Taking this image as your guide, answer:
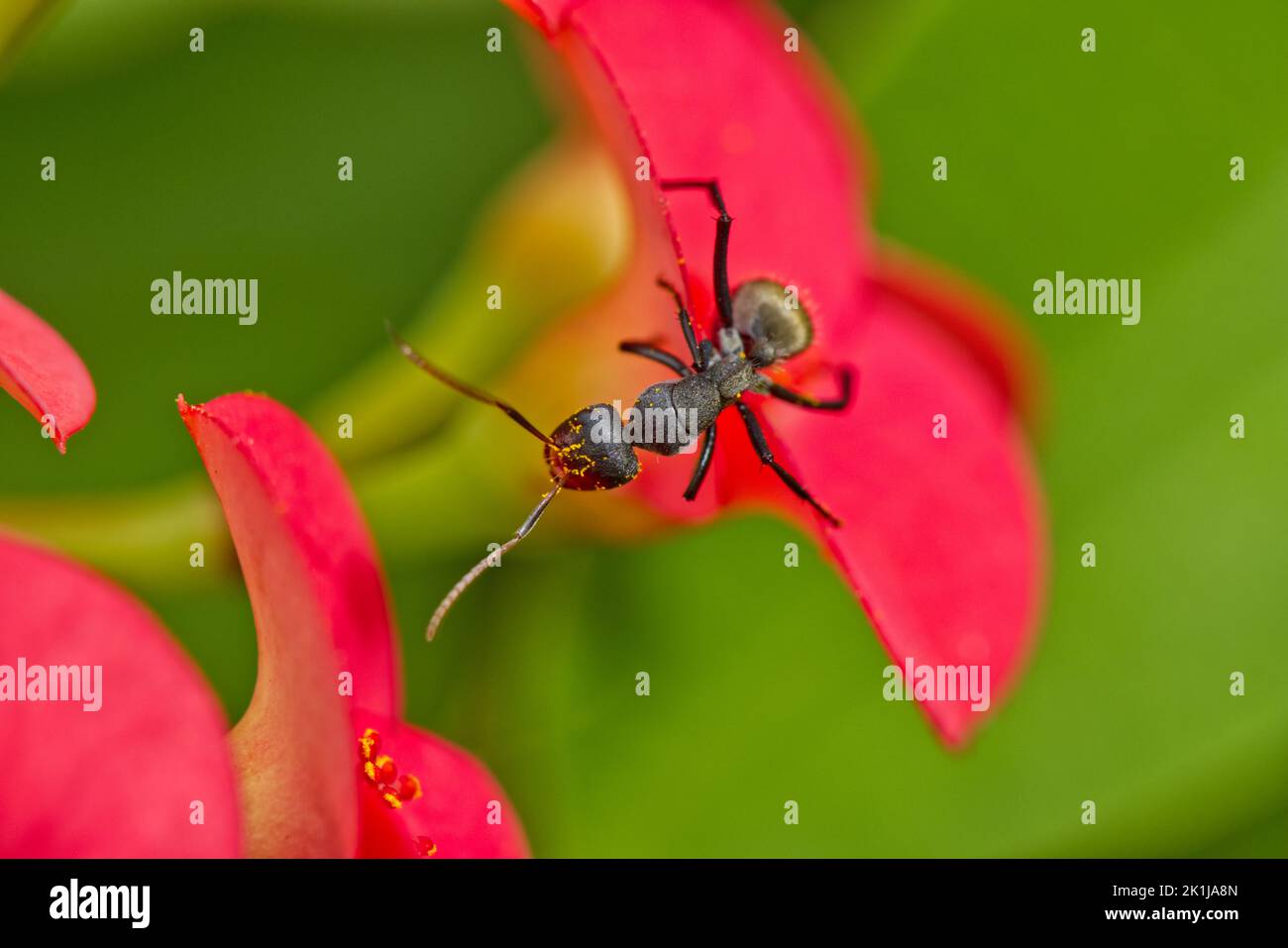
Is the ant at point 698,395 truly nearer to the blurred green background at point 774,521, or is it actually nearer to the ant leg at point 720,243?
the ant leg at point 720,243

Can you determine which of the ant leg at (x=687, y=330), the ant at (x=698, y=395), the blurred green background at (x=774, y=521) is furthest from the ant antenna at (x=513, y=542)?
the blurred green background at (x=774, y=521)

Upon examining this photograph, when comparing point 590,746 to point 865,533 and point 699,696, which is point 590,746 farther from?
point 865,533

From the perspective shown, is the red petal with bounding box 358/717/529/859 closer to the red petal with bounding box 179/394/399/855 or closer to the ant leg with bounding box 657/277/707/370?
the red petal with bounding box 179/394/399/855

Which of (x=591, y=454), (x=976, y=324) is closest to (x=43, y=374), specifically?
(x=591, y=454)

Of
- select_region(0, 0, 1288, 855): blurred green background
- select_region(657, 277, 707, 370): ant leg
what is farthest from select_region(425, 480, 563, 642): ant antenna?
select_region(0, 0, 1288, 855): blurred green background

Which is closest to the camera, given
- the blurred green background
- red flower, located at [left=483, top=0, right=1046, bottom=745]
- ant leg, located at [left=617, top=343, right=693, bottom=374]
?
red flower, located at [left=483, top=0, right=1046, bottom=745]

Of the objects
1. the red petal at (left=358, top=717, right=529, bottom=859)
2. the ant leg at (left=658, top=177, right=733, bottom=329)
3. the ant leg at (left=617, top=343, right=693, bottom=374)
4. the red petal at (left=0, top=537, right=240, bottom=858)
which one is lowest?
the red petal at (left=358, top=717, right=529, bottom=859)

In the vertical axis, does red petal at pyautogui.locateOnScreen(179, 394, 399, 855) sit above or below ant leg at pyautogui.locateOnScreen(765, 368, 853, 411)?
below

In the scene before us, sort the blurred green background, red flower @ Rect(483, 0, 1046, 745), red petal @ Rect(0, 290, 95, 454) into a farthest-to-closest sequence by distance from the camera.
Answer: the blurred green background → red flower @ Rect(483, 0, 1046, 745) → red petal @ Rect(0, 290, 95, 454)
